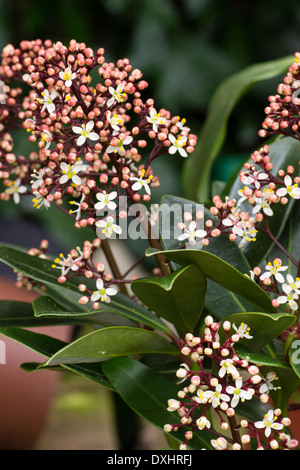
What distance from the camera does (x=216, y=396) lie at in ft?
1.66

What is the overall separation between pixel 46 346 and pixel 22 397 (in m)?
0.42

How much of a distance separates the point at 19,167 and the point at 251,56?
1833 mm

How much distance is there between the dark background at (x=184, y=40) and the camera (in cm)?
219

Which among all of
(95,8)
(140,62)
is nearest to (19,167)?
(140,62)

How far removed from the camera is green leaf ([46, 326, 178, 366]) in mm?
521

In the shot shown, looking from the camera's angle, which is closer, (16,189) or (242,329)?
(242,329)

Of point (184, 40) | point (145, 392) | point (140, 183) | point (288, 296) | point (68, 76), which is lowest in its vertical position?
point (145, 392)

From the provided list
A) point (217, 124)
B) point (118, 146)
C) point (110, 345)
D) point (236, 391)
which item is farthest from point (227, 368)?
point (217, 124)

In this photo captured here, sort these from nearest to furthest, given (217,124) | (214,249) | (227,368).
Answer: (227,368) < (214,249) < (217,124)

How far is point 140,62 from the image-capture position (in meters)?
2.24

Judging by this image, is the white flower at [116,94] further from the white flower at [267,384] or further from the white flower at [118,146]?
the white flower at [267,384]

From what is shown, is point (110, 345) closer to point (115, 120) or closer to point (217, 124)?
point (115, 120)

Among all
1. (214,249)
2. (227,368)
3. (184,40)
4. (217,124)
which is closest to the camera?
(227,368)

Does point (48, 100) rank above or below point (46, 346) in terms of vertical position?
above
